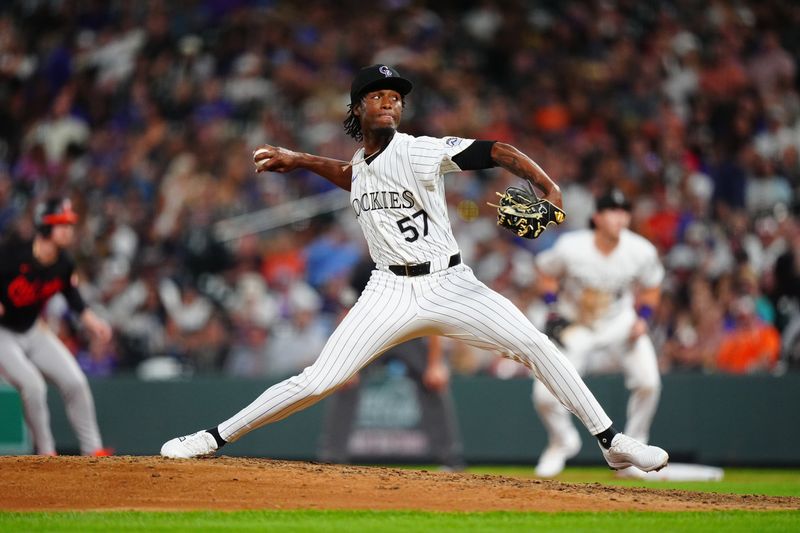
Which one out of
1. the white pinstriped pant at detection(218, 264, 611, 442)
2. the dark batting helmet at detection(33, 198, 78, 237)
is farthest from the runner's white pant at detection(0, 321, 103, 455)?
the white pinstriped pant at detection(218, 264, 611, 442)

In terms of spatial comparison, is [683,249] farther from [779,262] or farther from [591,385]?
[591,385]

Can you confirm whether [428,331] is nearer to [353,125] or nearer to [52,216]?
[353,125]

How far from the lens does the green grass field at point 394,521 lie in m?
6.00

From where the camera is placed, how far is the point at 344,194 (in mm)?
15805

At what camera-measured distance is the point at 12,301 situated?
10.1 metres

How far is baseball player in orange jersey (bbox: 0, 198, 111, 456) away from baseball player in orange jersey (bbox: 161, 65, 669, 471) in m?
3.66

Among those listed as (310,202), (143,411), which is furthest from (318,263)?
(143,411)

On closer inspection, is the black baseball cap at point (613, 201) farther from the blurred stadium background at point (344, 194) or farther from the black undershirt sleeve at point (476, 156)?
the black undershirt sleeve at point (476, 156)

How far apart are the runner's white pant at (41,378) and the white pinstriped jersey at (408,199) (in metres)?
4.34

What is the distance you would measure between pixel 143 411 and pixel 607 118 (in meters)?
7.22

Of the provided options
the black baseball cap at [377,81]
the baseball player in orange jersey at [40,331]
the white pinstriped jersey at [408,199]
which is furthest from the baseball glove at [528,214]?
the baseball player in orange jersey at [40,331]

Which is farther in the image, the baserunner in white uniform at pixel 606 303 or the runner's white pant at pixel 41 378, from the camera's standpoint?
the baserunner in white uniform at pixel 606 303

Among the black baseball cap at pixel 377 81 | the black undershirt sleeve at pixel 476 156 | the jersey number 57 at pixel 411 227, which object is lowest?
the jersey number 57 at pixel 411 227

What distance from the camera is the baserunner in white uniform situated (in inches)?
416
